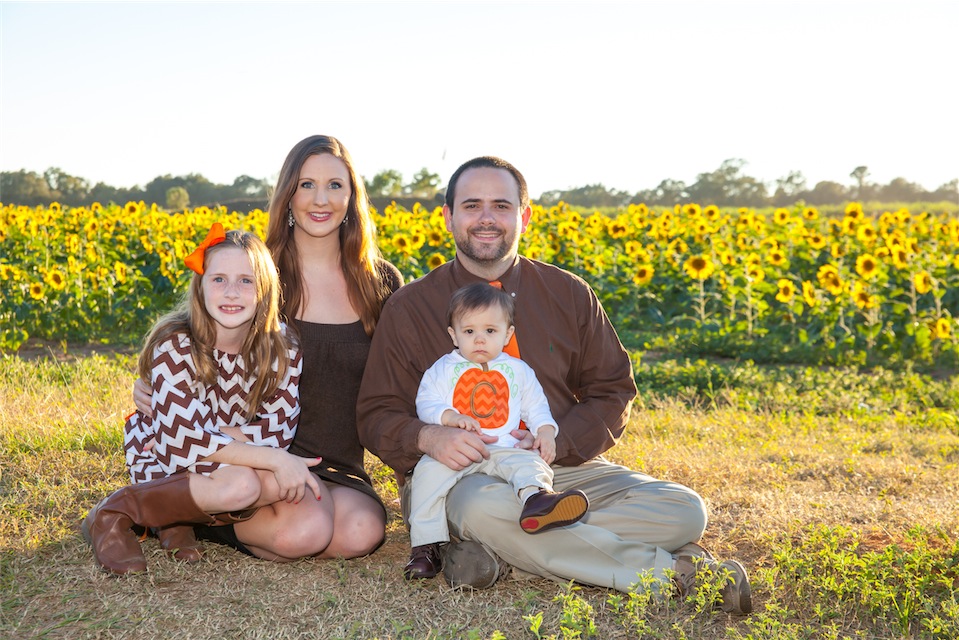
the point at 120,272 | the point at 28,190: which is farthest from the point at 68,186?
the point at 120,272

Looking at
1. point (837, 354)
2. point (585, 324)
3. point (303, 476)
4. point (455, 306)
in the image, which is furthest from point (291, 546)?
point (837, 354)

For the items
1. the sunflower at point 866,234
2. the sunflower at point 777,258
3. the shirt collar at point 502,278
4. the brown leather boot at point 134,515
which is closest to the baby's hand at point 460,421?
the shirt collar at point 502,278

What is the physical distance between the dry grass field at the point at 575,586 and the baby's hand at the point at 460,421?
58cm

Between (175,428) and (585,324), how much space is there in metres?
1.73

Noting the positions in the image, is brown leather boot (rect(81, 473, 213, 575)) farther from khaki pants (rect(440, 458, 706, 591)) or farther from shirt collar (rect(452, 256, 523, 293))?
shirt collar (rect(452, 256, 523, 293))

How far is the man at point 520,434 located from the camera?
3410mm

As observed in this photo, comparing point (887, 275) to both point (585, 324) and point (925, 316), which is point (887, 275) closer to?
point (925, 316)

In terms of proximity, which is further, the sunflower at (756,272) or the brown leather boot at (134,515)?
the sunflower at (756,272)

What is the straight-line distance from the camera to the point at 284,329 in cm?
389

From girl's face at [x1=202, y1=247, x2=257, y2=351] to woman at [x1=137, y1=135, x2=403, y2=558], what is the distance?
0.41 metres

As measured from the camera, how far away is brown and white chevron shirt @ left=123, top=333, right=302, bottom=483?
11.5ft

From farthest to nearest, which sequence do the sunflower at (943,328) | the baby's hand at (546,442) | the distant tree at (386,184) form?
the distant tree at (386,184)
the sunflower at (943,328)
the baby's hand at (546,442)

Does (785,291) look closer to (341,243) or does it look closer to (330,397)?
(341,243)

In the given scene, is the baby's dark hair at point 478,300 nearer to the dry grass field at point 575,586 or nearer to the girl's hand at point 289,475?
the girl's hand at point 289,475
